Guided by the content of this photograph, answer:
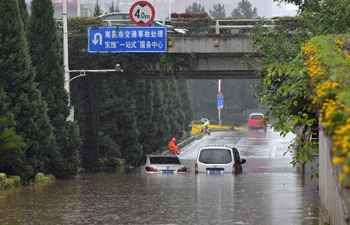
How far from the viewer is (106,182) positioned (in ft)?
98.9

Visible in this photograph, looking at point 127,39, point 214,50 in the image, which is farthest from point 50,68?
point 214,50

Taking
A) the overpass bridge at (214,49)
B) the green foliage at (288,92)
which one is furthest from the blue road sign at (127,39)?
the green foliage at (288,92)

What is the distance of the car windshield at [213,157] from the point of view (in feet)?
111

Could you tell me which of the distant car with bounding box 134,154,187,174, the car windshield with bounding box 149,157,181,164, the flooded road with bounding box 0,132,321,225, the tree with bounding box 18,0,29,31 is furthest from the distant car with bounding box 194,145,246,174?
the tree with bounding box 18,0,29,31

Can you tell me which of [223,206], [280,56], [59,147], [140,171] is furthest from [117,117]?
[223,206]

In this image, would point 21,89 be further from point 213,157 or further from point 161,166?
point 213,157

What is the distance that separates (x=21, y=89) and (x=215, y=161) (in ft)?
26.6

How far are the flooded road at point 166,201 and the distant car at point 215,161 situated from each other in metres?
1.01

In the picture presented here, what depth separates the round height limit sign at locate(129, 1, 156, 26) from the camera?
1478 inches

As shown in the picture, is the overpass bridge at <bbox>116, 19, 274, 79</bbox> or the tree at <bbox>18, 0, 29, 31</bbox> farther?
the overpass bridge at <bbox>116, 19, 274, 79</bbox>

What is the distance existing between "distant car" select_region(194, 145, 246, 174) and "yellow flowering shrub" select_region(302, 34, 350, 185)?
14451mm

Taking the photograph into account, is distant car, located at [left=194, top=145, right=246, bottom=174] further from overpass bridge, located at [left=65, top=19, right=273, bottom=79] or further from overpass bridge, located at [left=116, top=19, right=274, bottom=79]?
overpass bridge, located at [left=65, top=19, right=273, bottom=79]

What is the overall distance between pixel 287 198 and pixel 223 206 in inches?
122

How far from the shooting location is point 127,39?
3716cm
